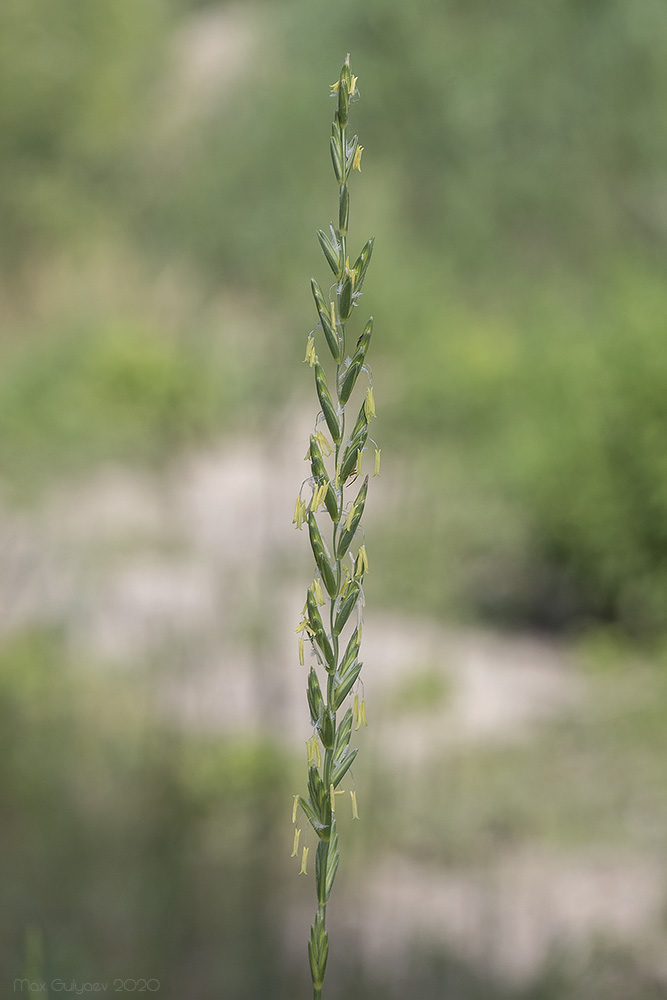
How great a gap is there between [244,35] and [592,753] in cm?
902

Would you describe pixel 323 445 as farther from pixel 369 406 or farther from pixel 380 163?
pixel 380 163

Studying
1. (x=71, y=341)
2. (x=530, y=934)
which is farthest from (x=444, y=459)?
(x=71, y=341)

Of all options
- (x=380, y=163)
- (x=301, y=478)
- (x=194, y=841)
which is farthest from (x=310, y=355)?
(x=380, y=163)

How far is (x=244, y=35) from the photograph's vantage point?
10.1m

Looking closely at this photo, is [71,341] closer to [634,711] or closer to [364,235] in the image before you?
[364,235]

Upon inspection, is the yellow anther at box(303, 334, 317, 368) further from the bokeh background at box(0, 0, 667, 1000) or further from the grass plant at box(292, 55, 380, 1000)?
the bokeh background at box(0, 0, 667, 1000)

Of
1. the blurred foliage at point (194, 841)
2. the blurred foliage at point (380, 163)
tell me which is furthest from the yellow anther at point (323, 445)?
the blurred foliage at point (380, 163)

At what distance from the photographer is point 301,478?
5242 millimetres

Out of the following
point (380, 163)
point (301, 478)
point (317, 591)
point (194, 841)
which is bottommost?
point (194, 841)

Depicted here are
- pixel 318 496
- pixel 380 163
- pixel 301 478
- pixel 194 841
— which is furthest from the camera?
pixel 380 163

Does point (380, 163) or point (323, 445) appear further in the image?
point (380, 163)

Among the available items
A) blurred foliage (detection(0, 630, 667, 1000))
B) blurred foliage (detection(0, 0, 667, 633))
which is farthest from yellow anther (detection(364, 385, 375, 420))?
blurred foliage (detection(0, 0, 667, 633))

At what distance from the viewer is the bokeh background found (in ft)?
4.14

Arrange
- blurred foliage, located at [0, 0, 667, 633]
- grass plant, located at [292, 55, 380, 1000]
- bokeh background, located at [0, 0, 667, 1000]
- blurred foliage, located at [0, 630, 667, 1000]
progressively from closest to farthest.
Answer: grass plant, located at [292, 55, 380, 1000] → blurred foliage, located at [0, 630, 667, 1000] → bokeh background, located at [0, 0, 667, 1000] → blurred foliage, located at [0, 0, 667, 633]
